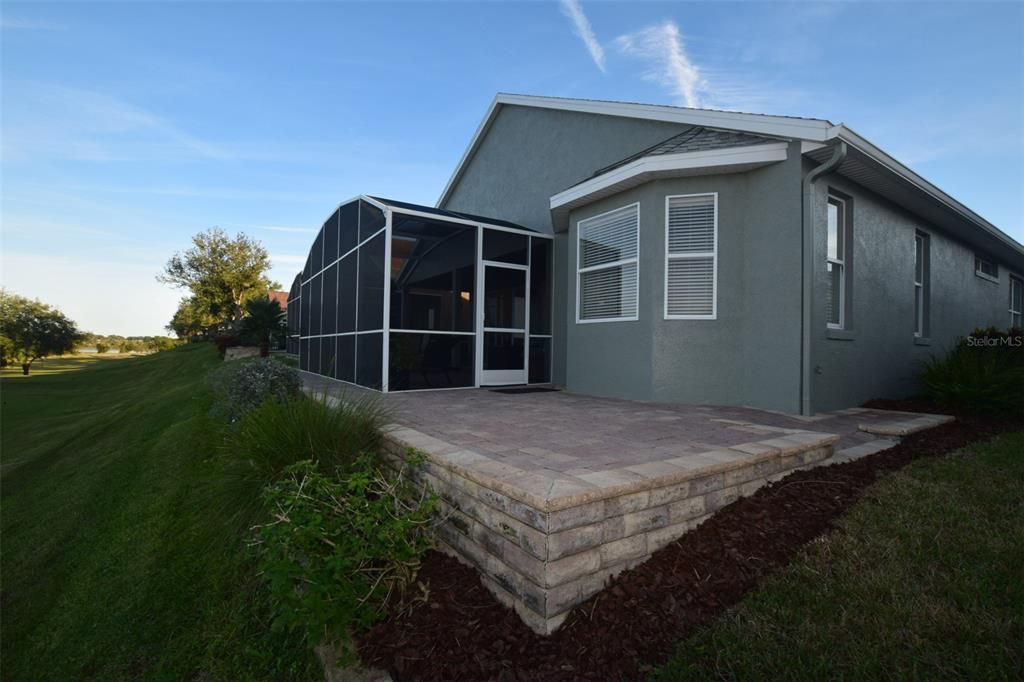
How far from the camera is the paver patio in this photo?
189 centimetres

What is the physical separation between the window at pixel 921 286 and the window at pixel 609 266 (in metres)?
5.78

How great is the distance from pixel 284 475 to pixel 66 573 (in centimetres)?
320

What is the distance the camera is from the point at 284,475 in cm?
298

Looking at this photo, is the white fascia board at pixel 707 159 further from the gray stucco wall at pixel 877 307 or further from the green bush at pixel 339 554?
the green bush at pixel 339 554

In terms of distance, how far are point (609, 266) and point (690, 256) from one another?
122 centimetres

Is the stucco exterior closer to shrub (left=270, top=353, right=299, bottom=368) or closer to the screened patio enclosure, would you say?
the screened patio enclosure

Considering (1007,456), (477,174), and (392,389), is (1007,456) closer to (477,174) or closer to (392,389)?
(392,389)

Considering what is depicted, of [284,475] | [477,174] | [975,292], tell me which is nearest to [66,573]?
[284,475]

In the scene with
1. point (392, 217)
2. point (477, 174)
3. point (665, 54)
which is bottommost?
point (392, 217)

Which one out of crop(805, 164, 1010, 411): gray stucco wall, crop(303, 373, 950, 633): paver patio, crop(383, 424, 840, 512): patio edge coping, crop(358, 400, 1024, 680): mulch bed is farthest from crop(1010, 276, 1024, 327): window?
crop(358, 400, 1024, 680): mulch bed

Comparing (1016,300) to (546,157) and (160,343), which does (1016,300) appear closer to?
(546,157)

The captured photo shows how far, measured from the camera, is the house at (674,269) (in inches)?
212

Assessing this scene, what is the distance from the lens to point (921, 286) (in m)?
8.19

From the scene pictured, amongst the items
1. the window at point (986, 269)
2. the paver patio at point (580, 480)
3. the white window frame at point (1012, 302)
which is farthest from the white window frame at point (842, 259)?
the white window frame at point (1012, 302)
